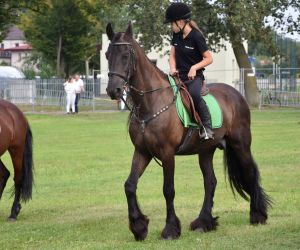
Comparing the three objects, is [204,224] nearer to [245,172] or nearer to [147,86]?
[245,172]

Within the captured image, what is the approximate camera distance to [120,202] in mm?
12375

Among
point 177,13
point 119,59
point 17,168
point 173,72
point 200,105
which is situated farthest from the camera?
point 17,168

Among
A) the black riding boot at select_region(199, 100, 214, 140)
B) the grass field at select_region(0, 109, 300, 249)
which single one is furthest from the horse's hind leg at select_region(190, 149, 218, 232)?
the black riding boot at select_region(199, 100, 214, 140)

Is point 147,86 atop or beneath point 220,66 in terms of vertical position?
beneath

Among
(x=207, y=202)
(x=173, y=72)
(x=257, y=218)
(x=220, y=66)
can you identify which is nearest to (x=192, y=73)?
(x=173, y=72)

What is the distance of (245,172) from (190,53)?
79.1 inches

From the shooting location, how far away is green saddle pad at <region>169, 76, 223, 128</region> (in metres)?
9.04

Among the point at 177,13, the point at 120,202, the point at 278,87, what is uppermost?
the point at 177,13

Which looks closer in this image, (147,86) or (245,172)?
(147,86)

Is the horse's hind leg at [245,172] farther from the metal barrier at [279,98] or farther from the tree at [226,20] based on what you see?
the metal barrier at [279,98]

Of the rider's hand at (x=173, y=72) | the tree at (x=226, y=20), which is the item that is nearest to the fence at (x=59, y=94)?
the tree at (x=226, y=20)

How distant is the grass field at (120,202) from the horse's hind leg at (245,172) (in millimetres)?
332

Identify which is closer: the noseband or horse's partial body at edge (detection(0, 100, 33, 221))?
the noseband

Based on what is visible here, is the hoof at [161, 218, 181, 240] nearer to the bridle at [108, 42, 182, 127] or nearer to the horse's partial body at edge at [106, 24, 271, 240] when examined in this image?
the horse's partial body at edge at [106, 24, 271, 240]
